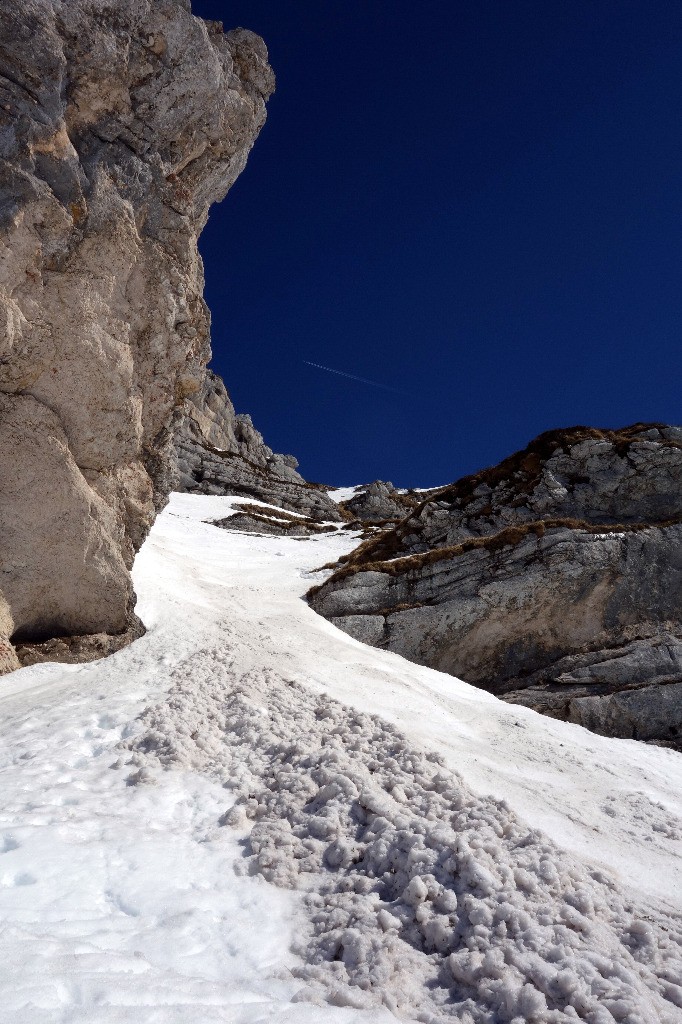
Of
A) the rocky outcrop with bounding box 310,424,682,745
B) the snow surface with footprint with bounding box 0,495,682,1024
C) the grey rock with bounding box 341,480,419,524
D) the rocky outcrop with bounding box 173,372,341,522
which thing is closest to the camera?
the snow surface with footprint with bounding box 0,495,682,1024

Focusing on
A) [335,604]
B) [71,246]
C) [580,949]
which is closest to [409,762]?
[580,949]

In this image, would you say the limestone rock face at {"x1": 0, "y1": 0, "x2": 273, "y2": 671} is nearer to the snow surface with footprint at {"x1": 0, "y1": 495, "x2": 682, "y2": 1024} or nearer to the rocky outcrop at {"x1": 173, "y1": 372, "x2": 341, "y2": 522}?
the snow surface with footprint at {"x1": 0, "y1": 495, "x2": 682, "y2": 1024}

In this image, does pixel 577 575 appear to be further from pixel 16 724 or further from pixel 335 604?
pixel 16 724

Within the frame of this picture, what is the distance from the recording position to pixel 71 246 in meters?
12.9

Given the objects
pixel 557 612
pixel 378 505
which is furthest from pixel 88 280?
pixel 378 505

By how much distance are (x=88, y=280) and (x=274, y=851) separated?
12654mm

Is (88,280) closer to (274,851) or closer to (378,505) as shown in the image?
(274,851)

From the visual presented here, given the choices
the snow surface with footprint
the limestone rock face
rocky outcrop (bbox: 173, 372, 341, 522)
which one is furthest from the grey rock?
the snow surface with footprint

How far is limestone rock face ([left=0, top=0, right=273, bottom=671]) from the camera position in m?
11.9

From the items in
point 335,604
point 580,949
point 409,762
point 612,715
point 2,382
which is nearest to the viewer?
point 580,949

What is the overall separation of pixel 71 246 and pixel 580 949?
15200 millimetres

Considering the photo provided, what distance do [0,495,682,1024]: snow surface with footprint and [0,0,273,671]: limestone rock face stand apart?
2603 millimetres

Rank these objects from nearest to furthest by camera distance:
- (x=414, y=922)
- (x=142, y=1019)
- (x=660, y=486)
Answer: (x=142, y=1019) < (x=414, y=922) < (x=660, y=486)

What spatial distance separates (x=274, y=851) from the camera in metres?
6.45
